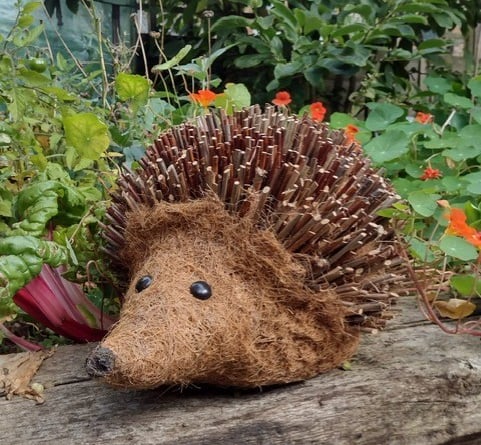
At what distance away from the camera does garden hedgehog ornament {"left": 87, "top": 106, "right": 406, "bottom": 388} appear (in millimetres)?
817

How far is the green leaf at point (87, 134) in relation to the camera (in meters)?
1.10

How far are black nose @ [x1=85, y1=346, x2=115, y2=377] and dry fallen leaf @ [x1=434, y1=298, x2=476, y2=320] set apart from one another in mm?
679

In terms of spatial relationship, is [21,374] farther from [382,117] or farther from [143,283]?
[382,117]

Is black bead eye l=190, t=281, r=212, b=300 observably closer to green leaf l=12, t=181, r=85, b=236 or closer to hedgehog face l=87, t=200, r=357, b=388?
hedgehog face l=87, t=200, r=357, b=388

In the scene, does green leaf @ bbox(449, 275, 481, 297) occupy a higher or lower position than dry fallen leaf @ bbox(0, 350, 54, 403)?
lower

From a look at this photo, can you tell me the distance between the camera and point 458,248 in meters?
1.13

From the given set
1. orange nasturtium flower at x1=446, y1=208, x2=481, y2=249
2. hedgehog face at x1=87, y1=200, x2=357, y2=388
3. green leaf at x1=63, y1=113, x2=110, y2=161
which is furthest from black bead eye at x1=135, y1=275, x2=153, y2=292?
orange nasturtium flower at x1=446, y1=208, x2=481, y2=249

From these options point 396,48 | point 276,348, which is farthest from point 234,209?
point 396,48

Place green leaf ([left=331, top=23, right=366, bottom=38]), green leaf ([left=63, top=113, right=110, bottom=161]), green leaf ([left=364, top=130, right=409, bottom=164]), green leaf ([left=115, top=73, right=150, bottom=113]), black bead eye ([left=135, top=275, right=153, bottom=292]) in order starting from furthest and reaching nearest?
green leaf ([left=331, top=23, right=366, bottom=38]), green leaf ([left=364, top=130, right=409, bottom=164]), green leaf ([left=115, top=73, right=150, bottom=113]), green leaf ([left=63, top=113, right=110, bottom=161]), black bead eye ([left=135, top=275, right=153, bottom=292])

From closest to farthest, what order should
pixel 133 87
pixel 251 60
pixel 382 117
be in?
pixel 133 87, pixel 382 117, pixel 251 60

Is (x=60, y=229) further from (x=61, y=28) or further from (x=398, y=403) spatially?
(x=61, y=28)

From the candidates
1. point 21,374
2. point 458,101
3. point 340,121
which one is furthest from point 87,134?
Result: point 458,101

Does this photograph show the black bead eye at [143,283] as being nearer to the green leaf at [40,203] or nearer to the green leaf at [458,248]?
the green leaf at [40,203]

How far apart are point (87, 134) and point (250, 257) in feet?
1.41
